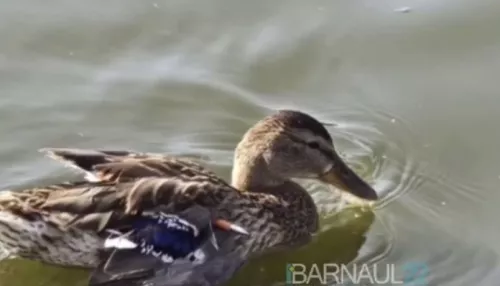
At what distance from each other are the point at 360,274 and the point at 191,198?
86 centimetres

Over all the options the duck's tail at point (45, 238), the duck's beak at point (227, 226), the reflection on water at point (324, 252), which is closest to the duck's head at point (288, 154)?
the reflection on water at point (324, 252)

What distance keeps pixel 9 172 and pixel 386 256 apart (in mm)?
1898

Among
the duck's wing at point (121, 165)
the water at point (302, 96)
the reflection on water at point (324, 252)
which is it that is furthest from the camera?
the water at point (302, 96)

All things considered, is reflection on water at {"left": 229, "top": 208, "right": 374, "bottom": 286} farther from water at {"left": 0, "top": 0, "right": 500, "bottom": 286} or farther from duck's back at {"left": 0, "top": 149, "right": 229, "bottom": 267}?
duck's back at {"left": 0, "top": 149, "right": 229, "bottom": 267}

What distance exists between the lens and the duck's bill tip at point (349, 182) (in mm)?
6148

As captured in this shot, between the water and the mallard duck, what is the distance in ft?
0.54

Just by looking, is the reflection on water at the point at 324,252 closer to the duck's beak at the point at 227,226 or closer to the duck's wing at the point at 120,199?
the duck's beak at the point at 227,226

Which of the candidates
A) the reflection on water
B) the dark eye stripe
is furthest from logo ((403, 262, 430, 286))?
the dark eye stripe

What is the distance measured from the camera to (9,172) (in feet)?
20.6

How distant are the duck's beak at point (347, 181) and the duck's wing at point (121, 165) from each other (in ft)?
2.25

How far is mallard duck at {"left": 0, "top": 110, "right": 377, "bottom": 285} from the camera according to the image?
5.43 meters

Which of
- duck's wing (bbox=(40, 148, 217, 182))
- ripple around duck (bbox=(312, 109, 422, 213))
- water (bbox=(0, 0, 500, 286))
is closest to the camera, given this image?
duck's wing (bbox=(40, 148, 217, 182))

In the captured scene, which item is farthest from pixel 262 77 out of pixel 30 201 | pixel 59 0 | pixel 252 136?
pixel 30 201

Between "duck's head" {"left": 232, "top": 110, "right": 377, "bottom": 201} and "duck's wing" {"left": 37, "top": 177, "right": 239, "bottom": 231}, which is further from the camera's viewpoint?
"duck's head" {"left": 232, "top": 110, "right": 377, "bottom": 201}
